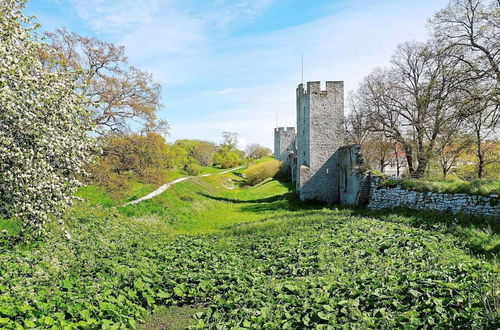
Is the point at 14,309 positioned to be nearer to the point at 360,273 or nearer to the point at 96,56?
the point at 360,273

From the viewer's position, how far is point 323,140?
28.0m

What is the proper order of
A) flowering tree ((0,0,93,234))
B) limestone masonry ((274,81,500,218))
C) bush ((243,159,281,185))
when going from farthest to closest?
bush ((243,159,281,185)) → limestone masonry ((274,81,500,218)) → flowering tree ((0,0,93,234))

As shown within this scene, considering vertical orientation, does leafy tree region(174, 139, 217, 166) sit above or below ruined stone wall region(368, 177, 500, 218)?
above

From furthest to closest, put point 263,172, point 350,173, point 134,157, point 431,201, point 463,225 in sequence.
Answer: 1. point 263,172
2. point 350,173
3. point 134,157
4. point 431,201
5. point 463,225

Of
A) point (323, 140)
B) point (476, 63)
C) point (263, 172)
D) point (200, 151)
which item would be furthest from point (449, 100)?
point (200, 151)

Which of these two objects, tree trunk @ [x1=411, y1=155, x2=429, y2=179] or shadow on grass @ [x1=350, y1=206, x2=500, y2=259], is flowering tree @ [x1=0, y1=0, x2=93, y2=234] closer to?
shadow on grass @ [x1=350, y1=206, x2=500, y2=259]

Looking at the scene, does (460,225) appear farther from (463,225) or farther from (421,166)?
(421,166)

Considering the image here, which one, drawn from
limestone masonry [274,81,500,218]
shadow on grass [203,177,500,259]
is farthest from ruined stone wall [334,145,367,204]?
shadow on grass [203,177,500,259]

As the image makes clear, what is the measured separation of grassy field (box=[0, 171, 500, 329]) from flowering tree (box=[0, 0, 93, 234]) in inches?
61.7

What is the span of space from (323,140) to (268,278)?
19969 mm

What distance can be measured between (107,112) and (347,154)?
50.2ft

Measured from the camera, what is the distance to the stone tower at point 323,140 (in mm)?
27906

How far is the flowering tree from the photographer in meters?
8.09

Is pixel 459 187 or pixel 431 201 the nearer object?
pixel 459 187
